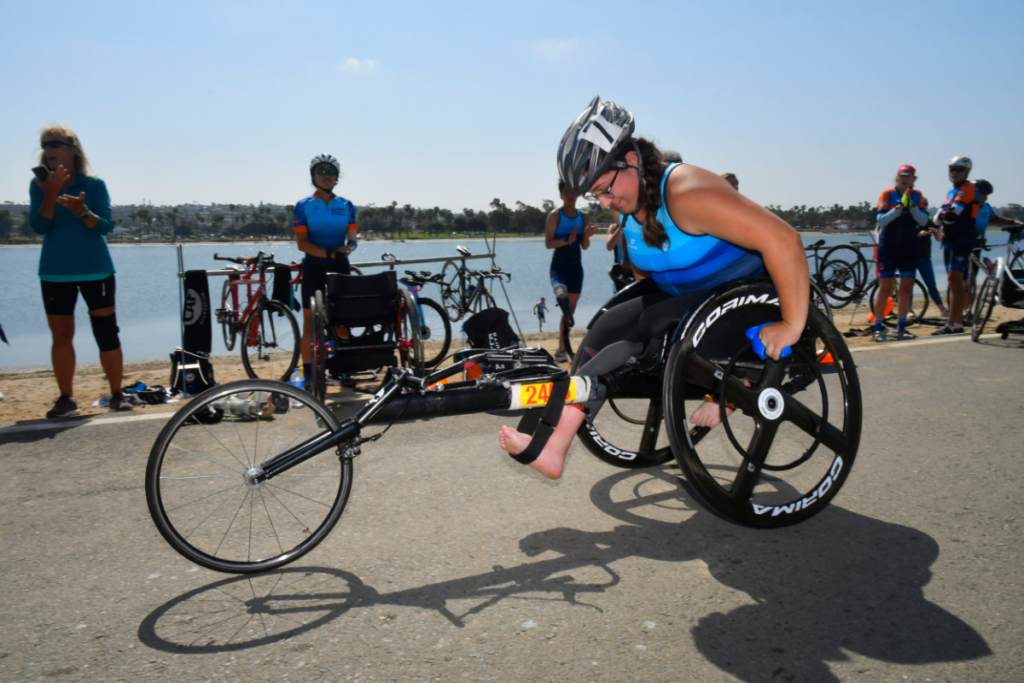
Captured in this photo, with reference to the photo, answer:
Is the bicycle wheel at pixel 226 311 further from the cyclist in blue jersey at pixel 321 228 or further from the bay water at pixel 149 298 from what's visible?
the cyclist in blue jersey at pixel 321 228

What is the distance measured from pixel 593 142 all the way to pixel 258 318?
219 inches

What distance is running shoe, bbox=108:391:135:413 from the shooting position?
5.83 m

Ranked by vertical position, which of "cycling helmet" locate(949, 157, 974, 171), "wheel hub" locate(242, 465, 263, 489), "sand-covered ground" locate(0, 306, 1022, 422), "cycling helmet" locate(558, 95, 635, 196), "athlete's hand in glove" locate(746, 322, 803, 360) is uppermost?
"cycling helmet" locate(949, 157, 974, 171)

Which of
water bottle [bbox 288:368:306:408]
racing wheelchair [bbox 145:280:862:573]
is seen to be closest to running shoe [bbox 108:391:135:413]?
water bottle [bbox 288:368:306:408]

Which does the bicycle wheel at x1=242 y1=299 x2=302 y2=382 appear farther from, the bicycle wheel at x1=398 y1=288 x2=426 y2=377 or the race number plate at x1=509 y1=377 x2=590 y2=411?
the race number plate at x1=509 y1=377 x2=590 y2=411

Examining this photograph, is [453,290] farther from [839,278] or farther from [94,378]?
[839,278]

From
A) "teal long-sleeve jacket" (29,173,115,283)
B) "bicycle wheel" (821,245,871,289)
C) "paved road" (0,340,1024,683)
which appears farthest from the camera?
"bicycle wheel" (821,245,871,289)

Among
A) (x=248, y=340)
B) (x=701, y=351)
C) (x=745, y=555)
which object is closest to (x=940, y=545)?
(x=745, y=555)

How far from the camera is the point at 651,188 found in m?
2.90

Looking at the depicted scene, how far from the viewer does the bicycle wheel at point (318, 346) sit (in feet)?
18.1

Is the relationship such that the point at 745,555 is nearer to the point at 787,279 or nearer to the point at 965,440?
the point at 787,279

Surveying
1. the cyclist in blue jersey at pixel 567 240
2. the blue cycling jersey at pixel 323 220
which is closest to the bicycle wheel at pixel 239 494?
the blue cycling jersey at pixel 323 220

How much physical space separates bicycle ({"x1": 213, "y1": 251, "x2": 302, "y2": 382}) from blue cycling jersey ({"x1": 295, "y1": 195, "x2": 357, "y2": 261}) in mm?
1051

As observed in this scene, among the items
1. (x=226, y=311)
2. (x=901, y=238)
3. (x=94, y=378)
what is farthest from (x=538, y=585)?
(x=901, y=238)
